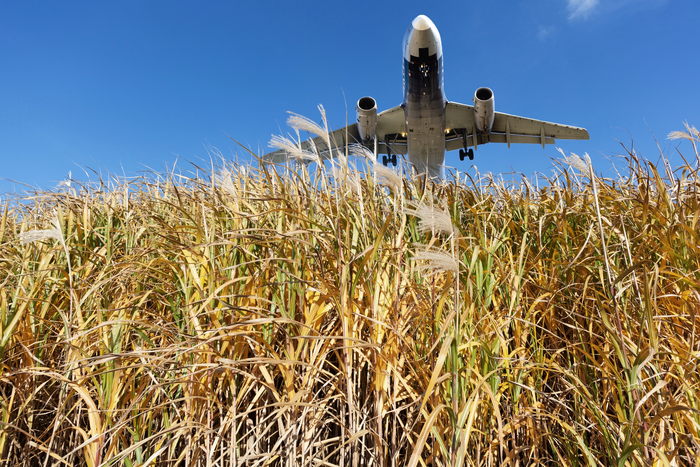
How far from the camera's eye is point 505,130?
55.3 ft

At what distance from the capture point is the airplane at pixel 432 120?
39.0 ft

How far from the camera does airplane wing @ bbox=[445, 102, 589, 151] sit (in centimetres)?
1570

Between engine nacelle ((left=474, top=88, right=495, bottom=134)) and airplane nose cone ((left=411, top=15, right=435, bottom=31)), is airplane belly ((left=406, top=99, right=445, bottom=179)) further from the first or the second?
airplane nose cone ((left=411, top=15, right=435, bottom=31))

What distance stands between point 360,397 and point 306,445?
1.02 feet

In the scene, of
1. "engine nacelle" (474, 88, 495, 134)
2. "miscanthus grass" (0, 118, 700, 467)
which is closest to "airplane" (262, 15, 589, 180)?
"engine nacelle" (474, 88, 495, 134)

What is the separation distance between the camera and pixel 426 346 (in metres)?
1.39

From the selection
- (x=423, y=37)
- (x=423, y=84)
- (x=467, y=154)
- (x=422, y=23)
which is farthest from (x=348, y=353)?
(x=467, y=154)

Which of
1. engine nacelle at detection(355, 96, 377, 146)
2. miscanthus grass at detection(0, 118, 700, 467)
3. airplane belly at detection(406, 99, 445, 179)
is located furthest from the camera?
airplane belly at detection(406, 99, 445, 179)

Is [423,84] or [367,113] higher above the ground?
[423,84]

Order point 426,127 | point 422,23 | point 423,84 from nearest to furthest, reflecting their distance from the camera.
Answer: point 422,23, point 423,84, point 426,127

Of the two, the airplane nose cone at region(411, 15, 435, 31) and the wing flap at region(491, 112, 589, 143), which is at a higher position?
the airplane nose cone at region(411, 15, 435, 31)

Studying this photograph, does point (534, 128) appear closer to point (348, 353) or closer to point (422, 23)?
point (422, 23)

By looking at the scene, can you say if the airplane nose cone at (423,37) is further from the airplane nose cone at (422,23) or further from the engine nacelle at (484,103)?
the engine nacelle at (484,103)

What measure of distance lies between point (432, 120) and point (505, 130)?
204 inches
